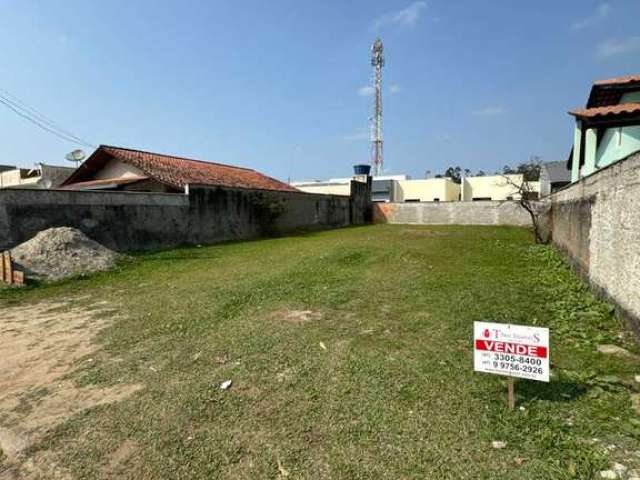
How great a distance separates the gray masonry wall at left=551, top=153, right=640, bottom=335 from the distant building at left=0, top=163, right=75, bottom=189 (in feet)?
73.1

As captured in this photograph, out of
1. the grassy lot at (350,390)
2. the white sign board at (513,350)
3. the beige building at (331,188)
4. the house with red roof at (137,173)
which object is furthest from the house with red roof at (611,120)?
the beige building at (331,188)

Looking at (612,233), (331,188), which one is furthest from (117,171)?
(331,188)

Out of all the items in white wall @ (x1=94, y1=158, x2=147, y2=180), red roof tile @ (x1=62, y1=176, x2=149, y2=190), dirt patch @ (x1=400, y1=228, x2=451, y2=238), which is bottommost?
dirt patch @ (x1=400, y1=228, x2=451, y2=238)

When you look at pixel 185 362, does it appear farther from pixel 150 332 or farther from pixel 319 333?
pixel 319 333

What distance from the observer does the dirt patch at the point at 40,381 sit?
2426 millimetres

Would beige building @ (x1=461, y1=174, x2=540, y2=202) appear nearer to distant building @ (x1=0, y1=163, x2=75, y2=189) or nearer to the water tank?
the water tank

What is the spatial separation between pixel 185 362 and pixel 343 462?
210 cm

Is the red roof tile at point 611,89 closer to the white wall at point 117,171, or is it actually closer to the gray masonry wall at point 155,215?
the gray masonry wall at point 155,215

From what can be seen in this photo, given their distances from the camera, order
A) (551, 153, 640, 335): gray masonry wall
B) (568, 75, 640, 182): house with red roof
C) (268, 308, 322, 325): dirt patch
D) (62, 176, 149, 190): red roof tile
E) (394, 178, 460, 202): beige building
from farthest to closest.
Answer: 1. (394, 178, 460, 202): beige building
2. (62, 176, 149, 190): red roof tile
3. (568, 75, 640, 182): house with red roof
4. (268, 308, 322, 325): dirt patch
5. (551, 153, 640, 335): gray masonry wall

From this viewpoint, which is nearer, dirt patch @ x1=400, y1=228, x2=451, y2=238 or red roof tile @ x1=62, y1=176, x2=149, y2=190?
red roof tile @ x1=62, y1=176, x2=149, y2=190

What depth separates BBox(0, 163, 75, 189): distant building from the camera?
1947 cm

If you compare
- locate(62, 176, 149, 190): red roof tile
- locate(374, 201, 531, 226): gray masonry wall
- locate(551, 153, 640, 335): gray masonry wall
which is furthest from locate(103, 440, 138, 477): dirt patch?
locate(374, 201, 531, 226): gray masonry wall

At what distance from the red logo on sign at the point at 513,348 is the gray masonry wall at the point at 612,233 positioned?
6.56 ft

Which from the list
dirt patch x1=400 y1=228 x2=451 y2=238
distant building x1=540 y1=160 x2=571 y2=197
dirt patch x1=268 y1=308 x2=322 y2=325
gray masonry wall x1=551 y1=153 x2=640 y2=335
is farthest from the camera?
distant building x1=540 y1=160 x2=571 y2=197
